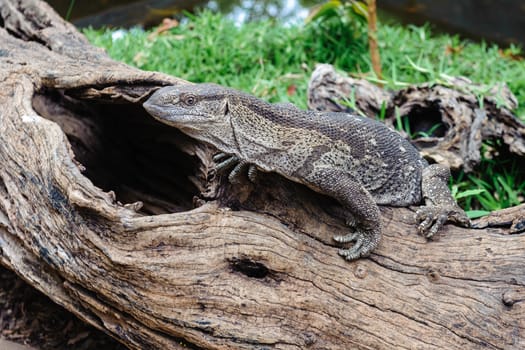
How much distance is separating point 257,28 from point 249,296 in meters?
4.68

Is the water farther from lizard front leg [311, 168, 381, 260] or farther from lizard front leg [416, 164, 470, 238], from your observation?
lizard front leg [311, 168, 381, 260]

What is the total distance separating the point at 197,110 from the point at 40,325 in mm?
1768

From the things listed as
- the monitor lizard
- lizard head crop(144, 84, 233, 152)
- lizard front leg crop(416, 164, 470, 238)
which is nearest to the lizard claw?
the monitor lizard

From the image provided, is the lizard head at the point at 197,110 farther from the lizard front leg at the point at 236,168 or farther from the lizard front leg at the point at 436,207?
the lizard front leg at the point at 436,207

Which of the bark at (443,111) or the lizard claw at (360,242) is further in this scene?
the bark at (443,111)

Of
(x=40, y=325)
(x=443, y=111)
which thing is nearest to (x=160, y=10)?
(x=443, y=111)

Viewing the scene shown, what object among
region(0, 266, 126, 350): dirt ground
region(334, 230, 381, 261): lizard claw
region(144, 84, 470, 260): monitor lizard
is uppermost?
region(144, 84, 470, 260): monitor lizard

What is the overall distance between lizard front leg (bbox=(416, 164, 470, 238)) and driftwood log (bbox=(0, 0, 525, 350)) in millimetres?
63

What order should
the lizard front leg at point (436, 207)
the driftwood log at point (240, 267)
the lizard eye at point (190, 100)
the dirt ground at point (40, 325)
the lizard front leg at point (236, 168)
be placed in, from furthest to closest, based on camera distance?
the dirt ground at point (40, 325)
the lizard front leg at point (436, 207)
the lizard front leg at point (236, 168)
the lizard eye at point (190, 100)
the driftwood log at point (240, 267)

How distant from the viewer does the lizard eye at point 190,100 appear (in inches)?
Answer: 102

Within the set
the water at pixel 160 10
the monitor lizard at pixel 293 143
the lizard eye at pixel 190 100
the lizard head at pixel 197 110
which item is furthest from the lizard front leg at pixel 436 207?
the water at pixel 160 10

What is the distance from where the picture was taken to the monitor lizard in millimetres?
2629

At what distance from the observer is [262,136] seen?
8.89ft

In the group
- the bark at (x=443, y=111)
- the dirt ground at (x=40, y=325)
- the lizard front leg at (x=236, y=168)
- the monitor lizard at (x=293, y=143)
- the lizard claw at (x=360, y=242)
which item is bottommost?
the dirt ground at (x=40, y=325)
